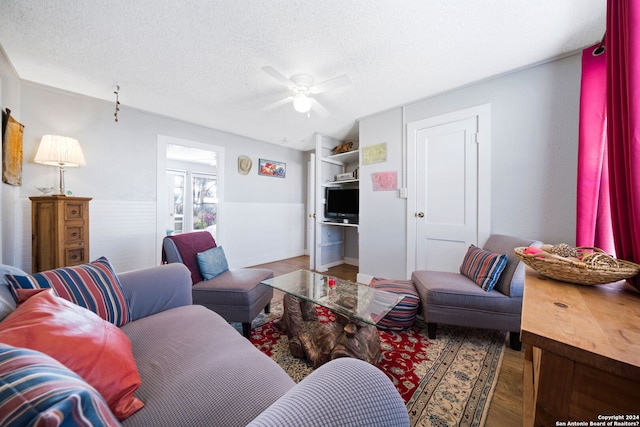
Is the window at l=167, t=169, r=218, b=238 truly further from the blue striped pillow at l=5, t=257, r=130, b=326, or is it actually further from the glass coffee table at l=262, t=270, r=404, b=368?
the blue striped pillow at l=5, t=257, r=130, b=326

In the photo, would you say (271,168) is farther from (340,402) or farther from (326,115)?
(340,402)

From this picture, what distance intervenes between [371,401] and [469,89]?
2.83m

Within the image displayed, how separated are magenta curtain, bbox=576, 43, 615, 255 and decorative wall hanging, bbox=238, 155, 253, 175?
3.91m

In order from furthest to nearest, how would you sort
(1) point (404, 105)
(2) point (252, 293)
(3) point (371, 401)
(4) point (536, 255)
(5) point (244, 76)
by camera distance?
(1) point (404, 105)
(5) point (244, 76)
(2) point (252, 293)
(4) point (536, 255)
(3) point (371, 401)

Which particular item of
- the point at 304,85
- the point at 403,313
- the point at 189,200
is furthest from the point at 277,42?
the point at 189,200

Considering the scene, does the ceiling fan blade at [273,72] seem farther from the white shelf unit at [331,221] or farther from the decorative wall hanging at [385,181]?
the white shelf unit at [331,221]

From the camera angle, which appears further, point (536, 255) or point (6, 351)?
point (536, 255)

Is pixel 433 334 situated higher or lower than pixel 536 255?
lower

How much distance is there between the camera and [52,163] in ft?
6.97

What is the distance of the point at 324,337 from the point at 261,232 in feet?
9.77

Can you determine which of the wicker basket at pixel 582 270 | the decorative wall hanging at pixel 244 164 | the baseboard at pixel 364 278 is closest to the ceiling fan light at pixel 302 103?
the wicker basket at pixel 582 270

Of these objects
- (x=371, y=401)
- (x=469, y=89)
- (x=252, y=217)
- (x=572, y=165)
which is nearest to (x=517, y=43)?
(x=469, y=89)

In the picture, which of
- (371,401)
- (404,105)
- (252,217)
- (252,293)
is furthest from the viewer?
(252,217)

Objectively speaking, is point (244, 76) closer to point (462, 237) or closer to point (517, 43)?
point (517, 43)
